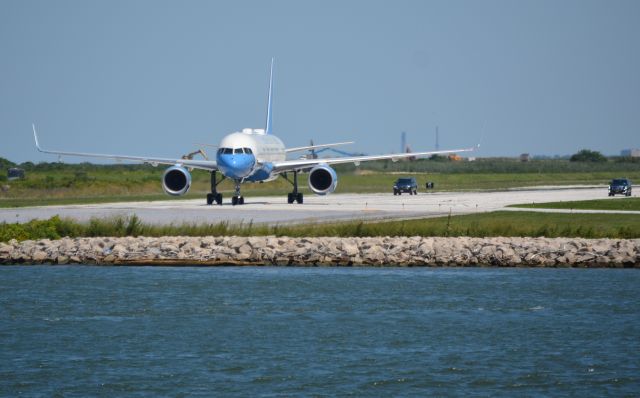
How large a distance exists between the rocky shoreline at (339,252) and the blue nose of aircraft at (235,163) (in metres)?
26.7

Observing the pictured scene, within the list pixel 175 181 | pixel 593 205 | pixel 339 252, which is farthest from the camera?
pixel 175 181

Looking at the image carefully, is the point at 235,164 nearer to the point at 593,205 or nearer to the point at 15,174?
the point at 593,205

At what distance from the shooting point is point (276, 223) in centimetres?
5619

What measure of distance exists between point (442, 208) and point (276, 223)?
17320 millimetres

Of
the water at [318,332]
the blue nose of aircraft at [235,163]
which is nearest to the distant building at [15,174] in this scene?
the blue nose of aircraft at [235,163]

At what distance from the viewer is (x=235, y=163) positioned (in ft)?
245

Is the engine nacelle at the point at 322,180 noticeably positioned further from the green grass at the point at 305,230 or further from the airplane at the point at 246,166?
the green grass at the point at 305,230

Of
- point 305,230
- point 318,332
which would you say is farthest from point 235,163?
point 318,332

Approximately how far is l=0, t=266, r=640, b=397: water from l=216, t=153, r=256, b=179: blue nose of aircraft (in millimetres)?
30224

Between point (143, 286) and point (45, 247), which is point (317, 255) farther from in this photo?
point (45, 247)

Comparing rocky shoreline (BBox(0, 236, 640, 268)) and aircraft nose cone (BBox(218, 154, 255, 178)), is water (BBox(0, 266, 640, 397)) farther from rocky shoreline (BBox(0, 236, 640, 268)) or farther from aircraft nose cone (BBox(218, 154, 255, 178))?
aircraft nose cone (BBox(218, 154, 255, 178))

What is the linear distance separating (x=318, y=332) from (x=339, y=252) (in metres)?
13.5

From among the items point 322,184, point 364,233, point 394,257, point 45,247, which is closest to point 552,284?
point 394,257

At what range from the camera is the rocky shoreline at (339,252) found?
44812 mm
